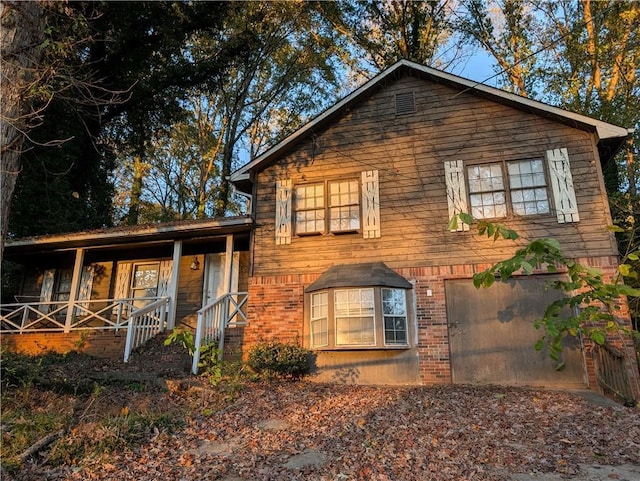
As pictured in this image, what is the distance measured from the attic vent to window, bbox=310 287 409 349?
4.20m

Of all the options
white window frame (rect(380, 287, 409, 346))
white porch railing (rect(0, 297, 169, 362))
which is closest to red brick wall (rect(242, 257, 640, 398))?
white window frame (rect(380, 287, 409, 346))

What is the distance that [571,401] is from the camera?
6992 mm

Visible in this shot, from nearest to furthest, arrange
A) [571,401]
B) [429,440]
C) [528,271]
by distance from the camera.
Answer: [528,271] < [429,440] < [571,401]

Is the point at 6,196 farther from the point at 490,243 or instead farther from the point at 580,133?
the point at 580,133

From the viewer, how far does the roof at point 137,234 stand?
11156 mm

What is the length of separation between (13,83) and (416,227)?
7.35 meters

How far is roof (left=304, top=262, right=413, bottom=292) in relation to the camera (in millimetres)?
9203

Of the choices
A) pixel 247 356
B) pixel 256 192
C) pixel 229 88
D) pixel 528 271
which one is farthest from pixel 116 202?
pixel 528 271

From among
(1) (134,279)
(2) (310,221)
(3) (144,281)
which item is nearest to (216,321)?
(2) (310,221)

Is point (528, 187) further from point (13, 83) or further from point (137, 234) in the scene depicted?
point (137, 234)

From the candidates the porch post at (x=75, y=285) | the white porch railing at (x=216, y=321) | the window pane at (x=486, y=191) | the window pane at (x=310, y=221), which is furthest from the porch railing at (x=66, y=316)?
the window pane at (x=486, y=191)

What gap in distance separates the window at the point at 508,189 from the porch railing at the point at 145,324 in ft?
25.0

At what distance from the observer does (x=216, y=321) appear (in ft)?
34.2

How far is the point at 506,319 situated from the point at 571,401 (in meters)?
2.15
